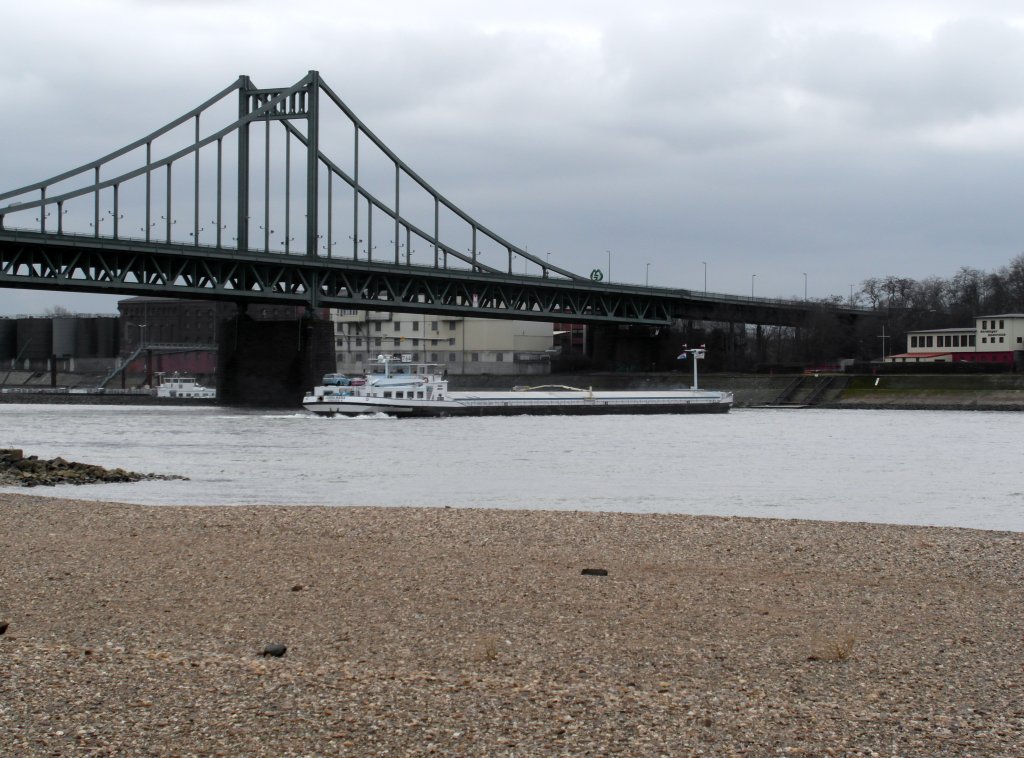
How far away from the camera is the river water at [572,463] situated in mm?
21547

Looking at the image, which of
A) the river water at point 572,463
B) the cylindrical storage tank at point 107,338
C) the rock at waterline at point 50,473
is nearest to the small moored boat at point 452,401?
the river water at point 572,463

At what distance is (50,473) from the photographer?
24859 millimetres

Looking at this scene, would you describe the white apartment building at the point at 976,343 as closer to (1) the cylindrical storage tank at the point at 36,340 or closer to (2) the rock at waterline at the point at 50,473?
(2) the rock at waterline at the point at 50,473

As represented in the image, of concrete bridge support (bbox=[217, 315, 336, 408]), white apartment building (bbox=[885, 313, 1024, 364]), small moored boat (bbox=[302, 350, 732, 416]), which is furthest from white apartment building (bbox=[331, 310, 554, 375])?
small moored boat (bbox=[302, 350, 732, 416])

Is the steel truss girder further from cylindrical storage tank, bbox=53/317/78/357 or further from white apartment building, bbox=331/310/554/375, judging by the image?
cylindrical storage tank, bbox=53/317/78/357

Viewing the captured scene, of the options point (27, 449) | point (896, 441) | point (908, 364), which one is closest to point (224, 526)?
point (27, 449)

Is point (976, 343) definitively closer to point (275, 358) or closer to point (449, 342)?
point (449, 342)

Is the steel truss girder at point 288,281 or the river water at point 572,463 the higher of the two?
the steel truss girder at point 288,281

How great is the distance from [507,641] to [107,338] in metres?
125

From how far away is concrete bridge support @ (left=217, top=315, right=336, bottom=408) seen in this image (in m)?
69.8

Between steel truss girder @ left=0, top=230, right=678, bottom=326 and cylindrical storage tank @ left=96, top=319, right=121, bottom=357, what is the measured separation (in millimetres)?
58722

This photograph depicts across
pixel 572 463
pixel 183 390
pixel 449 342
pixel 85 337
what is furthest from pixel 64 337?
pixel 572 463

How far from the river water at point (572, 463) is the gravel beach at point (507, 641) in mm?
5793

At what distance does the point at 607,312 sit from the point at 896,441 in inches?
1792
